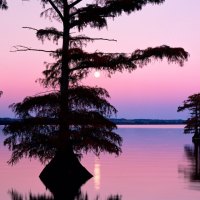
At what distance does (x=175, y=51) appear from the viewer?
2519 centimetres

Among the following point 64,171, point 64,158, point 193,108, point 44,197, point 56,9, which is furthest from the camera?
point 193,108

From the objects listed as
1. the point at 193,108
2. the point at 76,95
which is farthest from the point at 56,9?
the point at 193,108

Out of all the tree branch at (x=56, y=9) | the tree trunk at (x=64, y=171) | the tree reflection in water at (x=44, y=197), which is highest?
the tree branch at (x=56, y=9)

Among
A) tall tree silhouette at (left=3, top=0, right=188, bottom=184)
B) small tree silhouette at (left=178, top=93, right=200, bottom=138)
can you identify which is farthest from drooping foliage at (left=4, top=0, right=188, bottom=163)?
small tree silhouette at (left=178, top=93, right=200, bottom=138)

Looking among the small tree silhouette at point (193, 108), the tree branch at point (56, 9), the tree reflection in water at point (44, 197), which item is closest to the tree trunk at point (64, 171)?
the tree reflection in water at point (44, 197)

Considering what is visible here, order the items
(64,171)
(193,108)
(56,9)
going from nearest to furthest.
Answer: (64,171)
(56,9)
(193,108)

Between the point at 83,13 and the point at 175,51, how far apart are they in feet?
16.4

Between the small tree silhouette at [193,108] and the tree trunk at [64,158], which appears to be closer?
the tree trunk at [64,158]

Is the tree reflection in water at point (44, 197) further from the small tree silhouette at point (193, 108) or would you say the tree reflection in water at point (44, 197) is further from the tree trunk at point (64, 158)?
the small tree silhouette at point (193, 108)

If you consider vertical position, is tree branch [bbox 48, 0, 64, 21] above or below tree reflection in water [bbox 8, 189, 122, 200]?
above

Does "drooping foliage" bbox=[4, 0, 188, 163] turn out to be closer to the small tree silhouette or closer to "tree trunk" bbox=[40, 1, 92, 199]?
"tree trunk" bbox=[40, 1, 92, 199]

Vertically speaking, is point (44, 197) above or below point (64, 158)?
below

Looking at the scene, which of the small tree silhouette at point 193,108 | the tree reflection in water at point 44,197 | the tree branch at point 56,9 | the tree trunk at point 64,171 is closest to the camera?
the tree reflection in water at point 44,197

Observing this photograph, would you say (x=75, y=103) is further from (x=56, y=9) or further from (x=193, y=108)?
(x=193, y=108)
